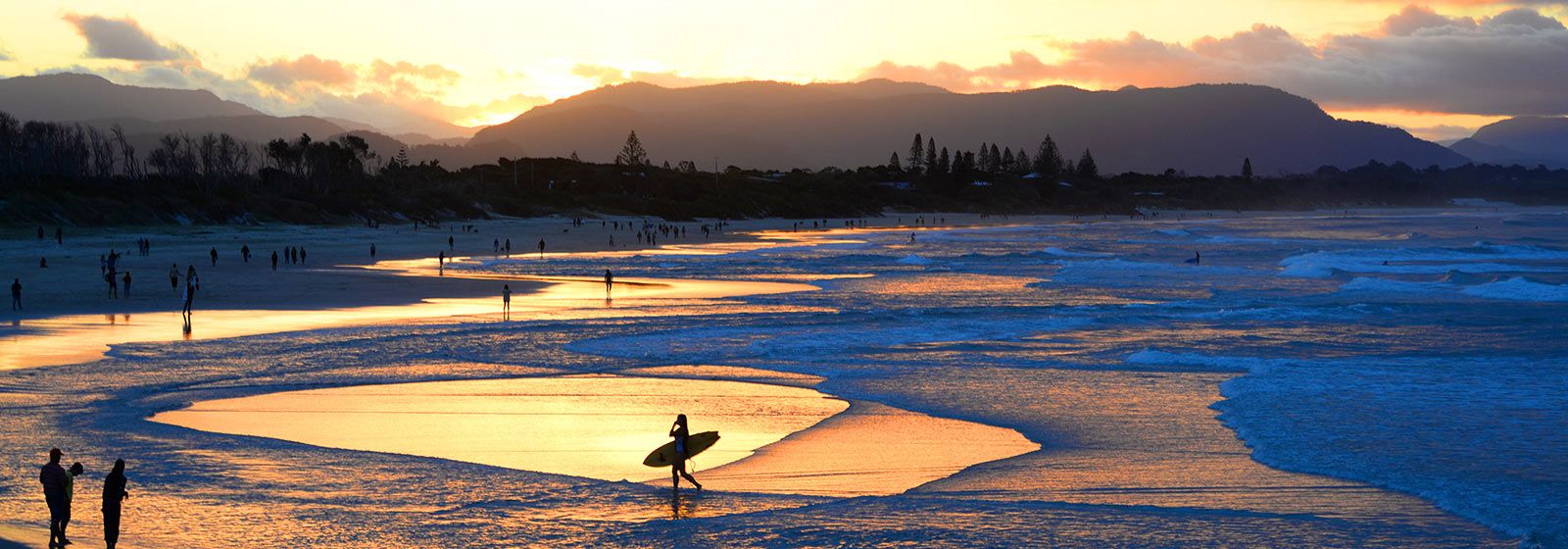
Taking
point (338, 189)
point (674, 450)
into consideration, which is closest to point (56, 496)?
point (674, 450)

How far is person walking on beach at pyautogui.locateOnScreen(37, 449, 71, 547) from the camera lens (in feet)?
30.4

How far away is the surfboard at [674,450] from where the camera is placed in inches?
468

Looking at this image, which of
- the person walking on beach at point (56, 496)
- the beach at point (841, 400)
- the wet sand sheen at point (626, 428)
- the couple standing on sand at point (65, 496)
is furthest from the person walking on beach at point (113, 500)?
the wet sand sheen at point (626, 428)

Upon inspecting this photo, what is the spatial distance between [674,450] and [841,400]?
243 inches

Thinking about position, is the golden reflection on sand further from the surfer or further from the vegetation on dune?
the vegetation on dune

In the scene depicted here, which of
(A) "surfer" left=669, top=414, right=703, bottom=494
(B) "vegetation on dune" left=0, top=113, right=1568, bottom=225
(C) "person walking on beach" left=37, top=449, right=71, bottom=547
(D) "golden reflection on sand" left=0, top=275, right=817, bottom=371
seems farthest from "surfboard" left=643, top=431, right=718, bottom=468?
(B) "vegetation on dune" left=0, top=113, right=1568, bottom=225

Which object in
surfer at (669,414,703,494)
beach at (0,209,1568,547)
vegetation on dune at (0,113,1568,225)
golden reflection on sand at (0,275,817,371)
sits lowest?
golden reflection on sand at (0,275,817,371)

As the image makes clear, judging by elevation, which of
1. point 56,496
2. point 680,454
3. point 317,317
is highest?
point 56,496

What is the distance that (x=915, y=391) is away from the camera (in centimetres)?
1855

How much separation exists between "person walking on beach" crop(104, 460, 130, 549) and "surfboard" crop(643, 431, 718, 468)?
4.75 meters

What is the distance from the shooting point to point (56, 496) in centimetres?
932

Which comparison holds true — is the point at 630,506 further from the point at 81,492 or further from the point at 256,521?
the point at 81,492

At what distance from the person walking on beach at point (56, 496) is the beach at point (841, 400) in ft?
1.50

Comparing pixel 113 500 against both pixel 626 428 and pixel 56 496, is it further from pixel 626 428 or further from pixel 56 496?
pixel 626 428
